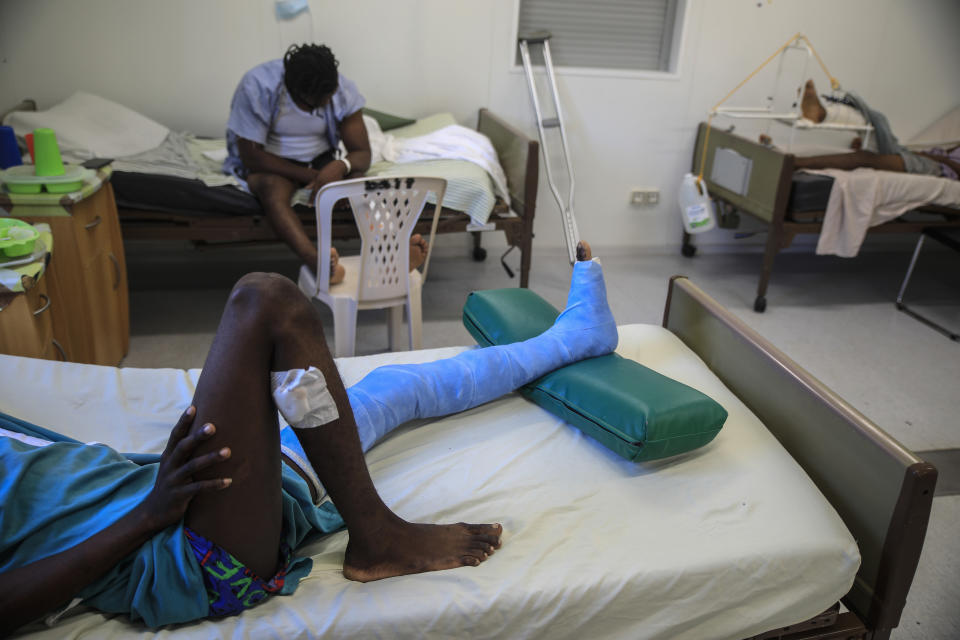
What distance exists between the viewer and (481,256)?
13.3 ft

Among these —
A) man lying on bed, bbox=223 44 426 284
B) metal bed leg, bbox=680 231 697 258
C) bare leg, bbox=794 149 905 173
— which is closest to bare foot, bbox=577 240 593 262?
man lying on bed, bbox=223 44 426 284

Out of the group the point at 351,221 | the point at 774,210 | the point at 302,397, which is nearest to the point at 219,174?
the point at 351,221

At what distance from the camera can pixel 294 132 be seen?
302 cm

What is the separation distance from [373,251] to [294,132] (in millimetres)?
902

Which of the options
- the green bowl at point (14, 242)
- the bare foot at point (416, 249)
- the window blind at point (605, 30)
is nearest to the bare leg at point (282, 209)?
the bare foot at point (416, 249)

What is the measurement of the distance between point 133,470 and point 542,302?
3.96ft

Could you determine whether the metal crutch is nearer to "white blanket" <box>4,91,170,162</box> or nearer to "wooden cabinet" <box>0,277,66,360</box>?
"white blanket" <box>4,91,170,162</box>

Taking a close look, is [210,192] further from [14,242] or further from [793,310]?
[793,310]

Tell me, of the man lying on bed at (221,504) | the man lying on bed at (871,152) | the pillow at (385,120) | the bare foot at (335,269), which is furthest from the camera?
the pillow at (385,120)

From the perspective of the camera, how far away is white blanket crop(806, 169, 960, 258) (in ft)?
11.1

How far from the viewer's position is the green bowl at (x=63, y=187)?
2.19 metres

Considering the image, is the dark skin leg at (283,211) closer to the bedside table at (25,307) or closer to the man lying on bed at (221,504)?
the bedside table at (25,307)

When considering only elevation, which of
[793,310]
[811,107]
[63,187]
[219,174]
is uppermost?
[811,107]

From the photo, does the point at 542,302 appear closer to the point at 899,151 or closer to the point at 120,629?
the point at 120,629
